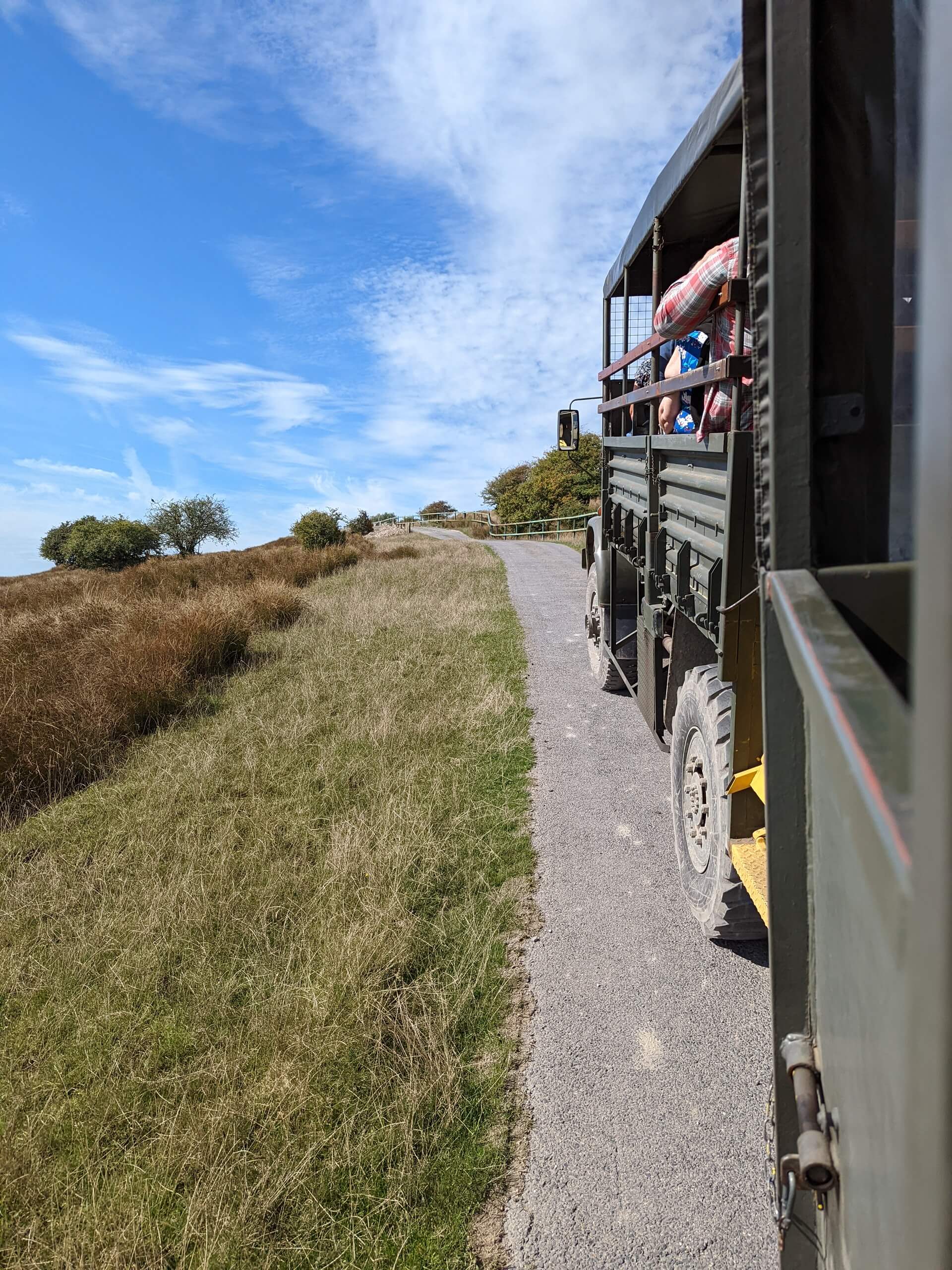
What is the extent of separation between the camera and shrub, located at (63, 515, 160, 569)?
25.2 m

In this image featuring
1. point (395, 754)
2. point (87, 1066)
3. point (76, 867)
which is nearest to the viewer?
point (87, 1066)

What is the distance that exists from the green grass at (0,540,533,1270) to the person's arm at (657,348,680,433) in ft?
8.39

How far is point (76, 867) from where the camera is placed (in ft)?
14.6

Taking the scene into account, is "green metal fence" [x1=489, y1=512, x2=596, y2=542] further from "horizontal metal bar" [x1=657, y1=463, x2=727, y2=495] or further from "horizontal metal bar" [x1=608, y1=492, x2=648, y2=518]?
"horizontal metal bar" [x1=657, y1=463, x2=727, y2=495]

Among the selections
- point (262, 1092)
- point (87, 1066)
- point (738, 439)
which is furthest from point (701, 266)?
point (87, 1066)

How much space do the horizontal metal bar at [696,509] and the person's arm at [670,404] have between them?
→ 439mm

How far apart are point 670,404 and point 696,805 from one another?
220cm

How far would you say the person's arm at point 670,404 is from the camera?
3904 millimetres

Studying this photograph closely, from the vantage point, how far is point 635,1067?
8.71 feet

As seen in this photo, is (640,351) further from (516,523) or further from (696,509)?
(516,523)

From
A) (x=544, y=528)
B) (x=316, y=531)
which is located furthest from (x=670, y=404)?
(x=544, y=528)

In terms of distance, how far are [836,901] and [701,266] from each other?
2.65m

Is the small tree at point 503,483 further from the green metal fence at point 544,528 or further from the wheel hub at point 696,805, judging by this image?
the wheel hub at point 696,805

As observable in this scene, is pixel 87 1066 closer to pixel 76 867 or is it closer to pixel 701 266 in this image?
pixel 76 867
